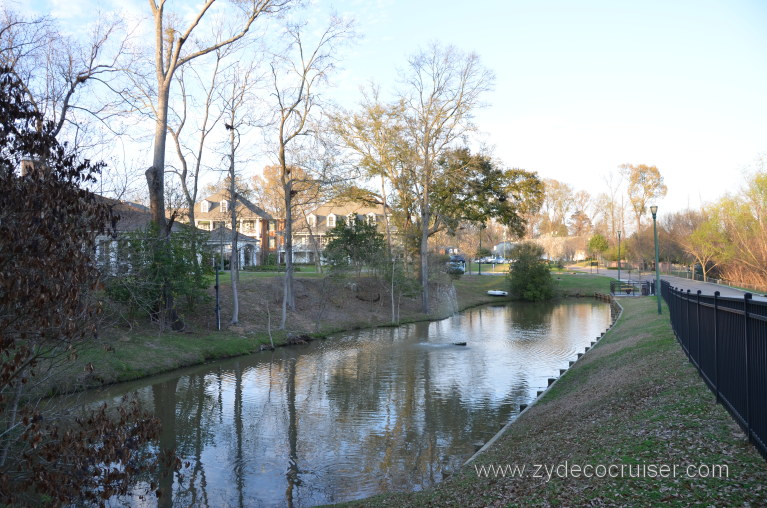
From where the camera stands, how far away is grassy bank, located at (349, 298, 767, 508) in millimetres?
5746

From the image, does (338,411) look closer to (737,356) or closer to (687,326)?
(687,326)

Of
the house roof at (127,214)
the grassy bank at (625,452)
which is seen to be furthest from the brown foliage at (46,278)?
the house roof at (127,214)

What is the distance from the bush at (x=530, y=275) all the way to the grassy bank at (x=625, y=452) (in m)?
40.6

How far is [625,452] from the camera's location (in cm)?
713

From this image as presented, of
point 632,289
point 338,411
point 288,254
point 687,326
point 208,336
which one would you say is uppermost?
point 288,254

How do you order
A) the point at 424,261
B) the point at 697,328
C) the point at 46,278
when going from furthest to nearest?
the point at 424,261 → the point at 697,328 → the point at 46,278

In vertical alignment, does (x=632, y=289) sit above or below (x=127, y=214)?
below

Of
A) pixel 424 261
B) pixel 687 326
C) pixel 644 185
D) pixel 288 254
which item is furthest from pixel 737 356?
pixel 644 185

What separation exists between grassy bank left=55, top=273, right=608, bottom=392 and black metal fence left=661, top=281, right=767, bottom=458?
7.14m

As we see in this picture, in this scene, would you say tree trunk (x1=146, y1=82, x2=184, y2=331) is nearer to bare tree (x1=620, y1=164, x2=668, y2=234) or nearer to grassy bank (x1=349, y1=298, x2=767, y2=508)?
grassy bank (x1=349, y1=298, x2=767, y2=508)

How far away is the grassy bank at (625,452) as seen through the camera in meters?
5.75

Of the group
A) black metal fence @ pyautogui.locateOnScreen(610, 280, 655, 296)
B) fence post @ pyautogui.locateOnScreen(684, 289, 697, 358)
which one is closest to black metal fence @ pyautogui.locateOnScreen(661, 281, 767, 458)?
fence post @ pyautogui.locateOnScreen(684, 289, 697, 358)

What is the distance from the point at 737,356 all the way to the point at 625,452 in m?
1.96

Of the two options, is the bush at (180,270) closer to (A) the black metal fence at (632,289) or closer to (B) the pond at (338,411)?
(B) the pond at (338,411)
